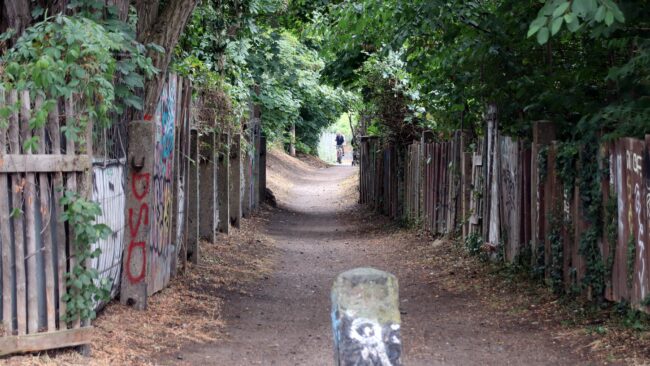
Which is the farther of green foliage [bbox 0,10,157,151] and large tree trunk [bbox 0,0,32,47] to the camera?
large tree trunk [bbox 0,0,32,47]

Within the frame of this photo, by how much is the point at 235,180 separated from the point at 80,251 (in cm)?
1201

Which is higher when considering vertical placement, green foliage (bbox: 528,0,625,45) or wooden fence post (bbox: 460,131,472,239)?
green foliage (bbox: 528,0,625,45)

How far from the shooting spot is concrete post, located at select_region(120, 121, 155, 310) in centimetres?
839

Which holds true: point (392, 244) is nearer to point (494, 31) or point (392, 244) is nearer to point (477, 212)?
point (477, 212)

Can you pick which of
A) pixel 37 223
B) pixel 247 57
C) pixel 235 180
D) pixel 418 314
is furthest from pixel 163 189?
pixel 247 57

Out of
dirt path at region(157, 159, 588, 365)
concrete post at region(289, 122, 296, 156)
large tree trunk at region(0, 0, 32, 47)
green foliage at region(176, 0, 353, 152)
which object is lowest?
dirt path at region(157, 159, 588, 365)

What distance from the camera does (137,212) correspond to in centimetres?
848

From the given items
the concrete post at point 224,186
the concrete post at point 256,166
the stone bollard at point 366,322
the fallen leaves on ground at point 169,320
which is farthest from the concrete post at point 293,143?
the stone bollard at point 366,322

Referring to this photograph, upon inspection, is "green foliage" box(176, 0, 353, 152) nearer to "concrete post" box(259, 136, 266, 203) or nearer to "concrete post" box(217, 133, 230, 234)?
"concrete post" box(217, 133, 230, 234)

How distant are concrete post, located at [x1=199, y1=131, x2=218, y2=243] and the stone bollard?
31.6 feet

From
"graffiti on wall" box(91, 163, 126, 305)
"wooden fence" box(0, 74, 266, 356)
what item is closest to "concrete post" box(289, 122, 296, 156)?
"wooden fence" box(0, 74, 266, 356)

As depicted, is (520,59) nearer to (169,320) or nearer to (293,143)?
(169,320)

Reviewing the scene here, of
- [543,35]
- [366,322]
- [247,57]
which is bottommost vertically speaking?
[366,322]

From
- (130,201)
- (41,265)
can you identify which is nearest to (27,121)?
(41,265)
